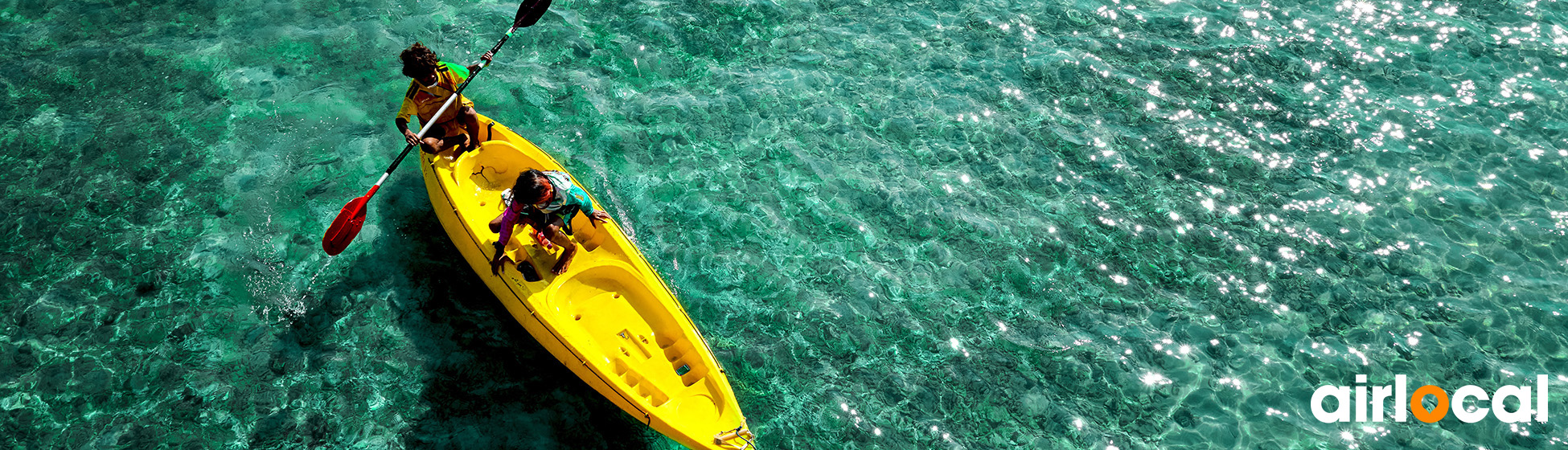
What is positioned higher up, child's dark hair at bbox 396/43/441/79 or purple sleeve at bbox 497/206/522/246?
child's dark hair at bbox 396/43/441/79

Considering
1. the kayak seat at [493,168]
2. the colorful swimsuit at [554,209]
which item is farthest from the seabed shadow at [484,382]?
the colorful swimsuit at [554,209]

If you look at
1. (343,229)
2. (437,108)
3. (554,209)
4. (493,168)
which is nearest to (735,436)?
(554,209)

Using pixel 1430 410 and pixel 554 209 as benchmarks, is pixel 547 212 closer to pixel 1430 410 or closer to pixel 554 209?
pixel 554 209

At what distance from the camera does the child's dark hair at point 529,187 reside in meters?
8.48

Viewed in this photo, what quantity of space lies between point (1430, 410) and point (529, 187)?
10385mm

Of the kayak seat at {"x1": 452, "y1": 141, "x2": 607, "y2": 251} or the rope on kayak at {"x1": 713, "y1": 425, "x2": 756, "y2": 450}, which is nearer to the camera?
the rope on kayak at {"x1": 713, "y1": 425, "x2": 756, "y2": 450}


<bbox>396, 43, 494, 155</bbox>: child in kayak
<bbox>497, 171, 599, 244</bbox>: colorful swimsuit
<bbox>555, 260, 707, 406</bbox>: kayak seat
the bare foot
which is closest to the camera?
<bbox>555, 260, 707, 406</bbox>: kayak seat

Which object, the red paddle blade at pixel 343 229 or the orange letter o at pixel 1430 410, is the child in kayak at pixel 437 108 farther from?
the orange letter o at pixel 1430 410

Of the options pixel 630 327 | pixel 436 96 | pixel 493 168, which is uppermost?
pixel 436 96

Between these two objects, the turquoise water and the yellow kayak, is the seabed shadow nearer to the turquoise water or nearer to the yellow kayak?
the turquoise water

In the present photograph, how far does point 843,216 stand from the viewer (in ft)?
37.7

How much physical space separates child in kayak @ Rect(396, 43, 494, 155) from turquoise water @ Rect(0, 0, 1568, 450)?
156cm

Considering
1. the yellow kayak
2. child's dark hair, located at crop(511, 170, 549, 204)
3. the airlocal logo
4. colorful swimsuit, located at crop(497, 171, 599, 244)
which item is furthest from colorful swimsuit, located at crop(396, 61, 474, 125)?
the airlocal logo

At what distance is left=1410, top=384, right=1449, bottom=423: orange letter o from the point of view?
9510 millimetres
